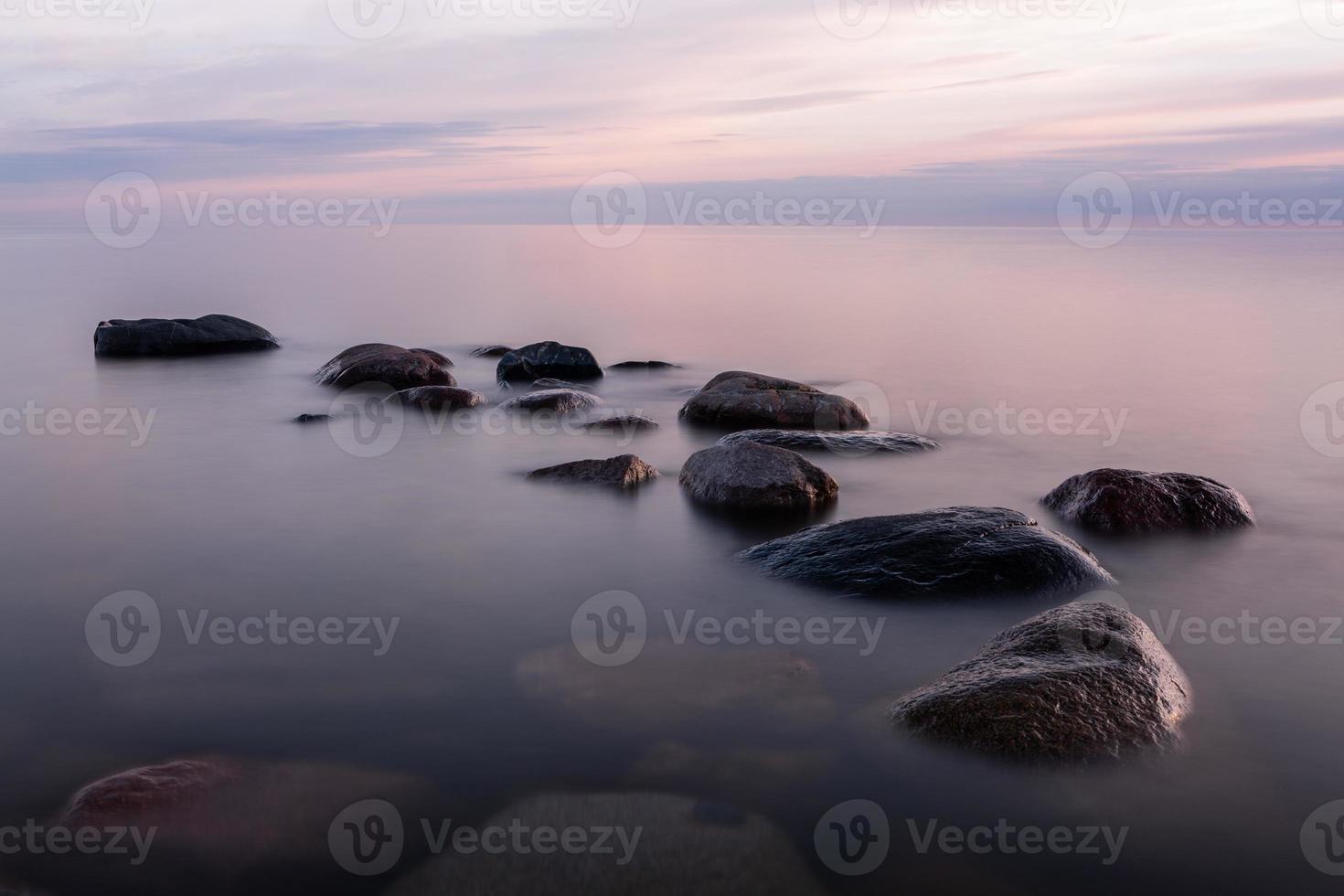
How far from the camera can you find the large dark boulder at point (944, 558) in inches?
310

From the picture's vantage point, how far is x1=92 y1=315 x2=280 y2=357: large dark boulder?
20391mm

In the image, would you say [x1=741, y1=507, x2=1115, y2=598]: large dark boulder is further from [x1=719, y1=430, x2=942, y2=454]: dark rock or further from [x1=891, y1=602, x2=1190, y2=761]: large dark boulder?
[x1=719, y1=430, x2=942, y2=454]: dark rock

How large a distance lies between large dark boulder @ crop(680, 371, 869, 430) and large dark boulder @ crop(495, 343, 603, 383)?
397 centimetres

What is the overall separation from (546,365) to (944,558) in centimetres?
1106

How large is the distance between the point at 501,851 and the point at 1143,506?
693 centimetres

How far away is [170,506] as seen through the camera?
35.2 feet

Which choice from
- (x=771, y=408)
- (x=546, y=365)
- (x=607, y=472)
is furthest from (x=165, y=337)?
(x=607, y=472)

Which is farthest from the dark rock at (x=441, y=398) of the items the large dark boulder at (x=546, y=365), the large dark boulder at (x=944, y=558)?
the large dark boulder at (x=944, y=558)

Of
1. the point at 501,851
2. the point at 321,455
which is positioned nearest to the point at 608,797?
the point at 501,851

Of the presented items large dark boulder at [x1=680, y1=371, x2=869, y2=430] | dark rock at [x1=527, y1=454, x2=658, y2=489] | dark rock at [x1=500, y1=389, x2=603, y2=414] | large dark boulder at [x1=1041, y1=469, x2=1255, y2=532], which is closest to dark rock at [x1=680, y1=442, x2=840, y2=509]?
dark rock at [x1=527, y1=454, x2=658, y2=489]

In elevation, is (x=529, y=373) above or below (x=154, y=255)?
below

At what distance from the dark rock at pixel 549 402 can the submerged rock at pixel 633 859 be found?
9838 mm

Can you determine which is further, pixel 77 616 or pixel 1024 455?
pixel 1024 455

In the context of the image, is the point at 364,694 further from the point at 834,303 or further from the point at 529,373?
the point at 834,303
